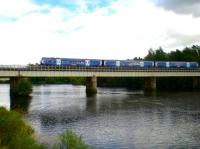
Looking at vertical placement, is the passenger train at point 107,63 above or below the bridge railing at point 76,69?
above

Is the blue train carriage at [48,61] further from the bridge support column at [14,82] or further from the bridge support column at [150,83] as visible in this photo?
the bridge support column at [150,83]

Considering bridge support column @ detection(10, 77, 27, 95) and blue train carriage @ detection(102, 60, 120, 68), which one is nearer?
bridge support column @ detection(10, 77, 27, 95)

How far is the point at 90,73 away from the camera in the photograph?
11262 centimetres

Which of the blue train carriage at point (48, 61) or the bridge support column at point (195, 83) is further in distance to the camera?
the bridge support column at point (195, 83)

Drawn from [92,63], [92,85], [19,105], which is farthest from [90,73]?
[19,105]

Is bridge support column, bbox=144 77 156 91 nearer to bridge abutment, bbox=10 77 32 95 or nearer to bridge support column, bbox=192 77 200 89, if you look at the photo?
bridge support column, bbox=192 77 200 89

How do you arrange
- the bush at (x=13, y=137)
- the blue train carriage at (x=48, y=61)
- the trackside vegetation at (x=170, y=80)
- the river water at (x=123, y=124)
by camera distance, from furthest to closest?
the trackside vegetation at (x=170, y=80), the blue train carriage at (x=48, y=61), the river water at (x=123, y=124), the bush at (x=13, y=137)

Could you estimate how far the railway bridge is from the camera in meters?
100

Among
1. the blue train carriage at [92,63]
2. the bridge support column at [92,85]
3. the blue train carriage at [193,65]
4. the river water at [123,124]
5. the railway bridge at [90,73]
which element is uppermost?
the blue train carriage at [92,63]

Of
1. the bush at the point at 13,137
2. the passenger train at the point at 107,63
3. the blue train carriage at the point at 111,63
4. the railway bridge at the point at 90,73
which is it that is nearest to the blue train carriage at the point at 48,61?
the passenger train at the point at 107,63

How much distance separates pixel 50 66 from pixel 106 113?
155 feet

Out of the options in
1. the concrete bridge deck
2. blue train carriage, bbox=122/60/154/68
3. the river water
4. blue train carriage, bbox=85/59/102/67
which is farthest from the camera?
blue train carriage, bbox=122/60/154/68

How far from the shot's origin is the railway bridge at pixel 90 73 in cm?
10000

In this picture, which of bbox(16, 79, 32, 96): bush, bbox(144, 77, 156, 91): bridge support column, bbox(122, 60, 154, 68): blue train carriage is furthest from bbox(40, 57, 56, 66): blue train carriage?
bbox(144, 77, 156, 91): bridge support column
